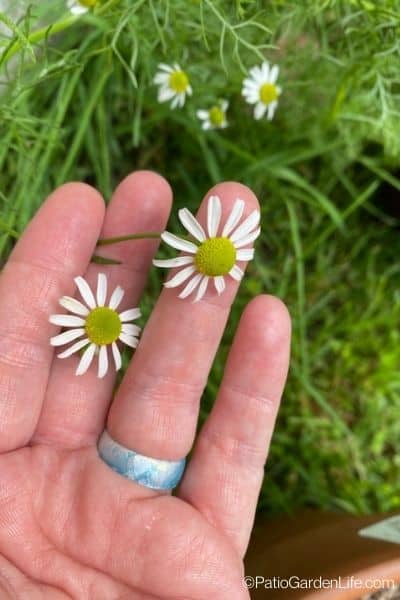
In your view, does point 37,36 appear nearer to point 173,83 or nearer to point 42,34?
point 42,34

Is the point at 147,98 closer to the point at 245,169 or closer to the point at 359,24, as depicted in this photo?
the point at 245,169

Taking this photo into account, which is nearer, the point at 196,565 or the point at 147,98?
the point at 196,565

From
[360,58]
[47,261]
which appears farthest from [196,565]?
[360,58]

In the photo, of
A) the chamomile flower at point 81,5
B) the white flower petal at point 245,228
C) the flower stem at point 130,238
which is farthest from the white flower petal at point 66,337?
A: the chamomile flower at point 81,5

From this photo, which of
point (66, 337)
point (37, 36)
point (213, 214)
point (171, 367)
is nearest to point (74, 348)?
point (66, 337)

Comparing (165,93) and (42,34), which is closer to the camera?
(42,34)

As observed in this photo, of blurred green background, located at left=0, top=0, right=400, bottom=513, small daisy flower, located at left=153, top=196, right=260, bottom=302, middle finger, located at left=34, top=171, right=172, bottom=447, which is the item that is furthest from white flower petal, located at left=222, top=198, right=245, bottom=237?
blurred green background, located at left=0, top=0, right=400, bottom=513

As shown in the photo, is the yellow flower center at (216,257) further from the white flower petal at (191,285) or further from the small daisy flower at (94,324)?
the small daisy flower at (94,324)
